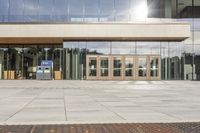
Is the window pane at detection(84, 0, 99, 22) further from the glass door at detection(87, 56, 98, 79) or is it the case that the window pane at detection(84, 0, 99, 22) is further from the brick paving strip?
the brick paving strip

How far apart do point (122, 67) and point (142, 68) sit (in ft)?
6.27

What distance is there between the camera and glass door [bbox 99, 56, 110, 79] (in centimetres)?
4191

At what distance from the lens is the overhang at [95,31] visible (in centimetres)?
3941

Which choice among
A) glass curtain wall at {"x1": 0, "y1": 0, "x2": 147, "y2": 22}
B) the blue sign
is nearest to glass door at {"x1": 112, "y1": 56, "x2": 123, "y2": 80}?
glass curtain wall at {"x1": 0, "y1": 0, "x2": 147, "y2": 22}

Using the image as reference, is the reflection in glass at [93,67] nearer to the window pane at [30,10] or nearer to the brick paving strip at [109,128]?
the window pane at [30,10]

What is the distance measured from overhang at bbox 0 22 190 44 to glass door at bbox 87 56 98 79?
292 centimetres

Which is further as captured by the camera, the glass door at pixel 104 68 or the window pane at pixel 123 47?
the window pane at pixel 123 47

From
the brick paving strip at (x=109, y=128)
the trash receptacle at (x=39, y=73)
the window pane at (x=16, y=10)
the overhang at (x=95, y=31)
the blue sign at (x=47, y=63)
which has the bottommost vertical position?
the brick paving strip at (x=109, y=128)

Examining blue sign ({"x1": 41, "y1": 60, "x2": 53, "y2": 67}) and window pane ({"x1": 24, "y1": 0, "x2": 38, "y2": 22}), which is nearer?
window pane ({"x1": 24, "y1": 0, "x2": 38, "y2": 22})

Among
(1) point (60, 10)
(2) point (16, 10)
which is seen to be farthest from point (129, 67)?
(2) point (16, 10)

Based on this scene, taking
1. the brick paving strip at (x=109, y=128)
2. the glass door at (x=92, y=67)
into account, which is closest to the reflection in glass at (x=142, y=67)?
the glass door at (x=92, y=67)

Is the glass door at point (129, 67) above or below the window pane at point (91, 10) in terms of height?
below

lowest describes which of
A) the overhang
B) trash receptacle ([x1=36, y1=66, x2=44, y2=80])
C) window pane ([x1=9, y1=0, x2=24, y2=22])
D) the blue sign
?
trash receptacle ([x1=36, y1=66, x2=44, y2=80])

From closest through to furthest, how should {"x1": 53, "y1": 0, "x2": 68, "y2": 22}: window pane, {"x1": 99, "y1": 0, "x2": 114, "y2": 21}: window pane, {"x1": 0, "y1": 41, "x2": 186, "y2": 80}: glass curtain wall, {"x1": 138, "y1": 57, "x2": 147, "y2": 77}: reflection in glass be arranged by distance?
{"x1": 138, "y1": 57, "x2": 147, "y2": 77}: reflection in glass, {"x1": 0, "y1": 41, "x2": 186, "y2": 80}: glass curtain wall, {"x1": 53, "y1": 0, "x2": 68, "y2": 22}: window pane, {"x1": 99, "y1": 0, "x2": 114, "y2": 21}: window pane
